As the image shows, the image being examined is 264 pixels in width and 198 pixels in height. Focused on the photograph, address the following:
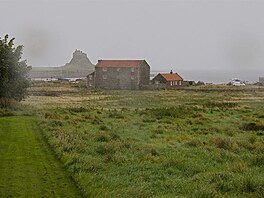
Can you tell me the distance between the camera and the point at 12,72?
34.2m

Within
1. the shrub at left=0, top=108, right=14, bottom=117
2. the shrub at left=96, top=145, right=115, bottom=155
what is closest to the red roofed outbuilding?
the shrub at left=0, top=108, right=14, bottom=117

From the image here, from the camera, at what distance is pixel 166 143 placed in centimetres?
1797

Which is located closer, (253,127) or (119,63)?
(253,127)

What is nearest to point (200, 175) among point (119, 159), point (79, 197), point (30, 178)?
point (119, 159)

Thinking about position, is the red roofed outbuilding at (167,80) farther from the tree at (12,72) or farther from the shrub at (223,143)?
the shrub at (223,143)

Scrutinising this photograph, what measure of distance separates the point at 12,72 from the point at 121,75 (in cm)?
5335

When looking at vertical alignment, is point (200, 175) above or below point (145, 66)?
below

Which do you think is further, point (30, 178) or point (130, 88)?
point (130, 88)

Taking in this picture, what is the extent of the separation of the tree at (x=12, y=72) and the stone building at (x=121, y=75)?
5091cm

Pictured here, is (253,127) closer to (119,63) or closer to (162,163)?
(162,163)

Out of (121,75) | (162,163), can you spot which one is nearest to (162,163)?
(162,163)

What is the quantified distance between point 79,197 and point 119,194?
96 centimetres

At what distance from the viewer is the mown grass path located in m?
9.65

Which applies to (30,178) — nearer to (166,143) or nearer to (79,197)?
(79,197)
